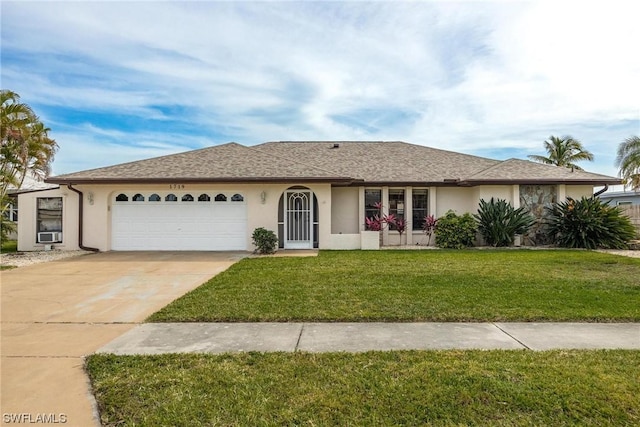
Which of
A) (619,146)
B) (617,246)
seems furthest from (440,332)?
(619,146)

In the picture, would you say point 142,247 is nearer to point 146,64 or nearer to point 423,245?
point 146,64

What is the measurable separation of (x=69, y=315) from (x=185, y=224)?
29.9ft

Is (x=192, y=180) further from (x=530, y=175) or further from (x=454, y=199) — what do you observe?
(x=530, y=175)

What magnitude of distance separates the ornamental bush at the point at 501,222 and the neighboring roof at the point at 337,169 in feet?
3.47

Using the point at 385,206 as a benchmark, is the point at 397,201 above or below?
above

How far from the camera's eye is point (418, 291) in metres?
7.58

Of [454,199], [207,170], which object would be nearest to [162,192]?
[207,170]

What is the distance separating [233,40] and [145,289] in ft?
25.8

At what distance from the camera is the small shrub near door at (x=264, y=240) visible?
46.1ft

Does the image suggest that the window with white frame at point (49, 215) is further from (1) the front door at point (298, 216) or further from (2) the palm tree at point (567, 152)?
(2) the palm tree at point (567, 152)

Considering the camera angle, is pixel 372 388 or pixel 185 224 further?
pixel 185 224

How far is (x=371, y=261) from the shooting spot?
38.6ft

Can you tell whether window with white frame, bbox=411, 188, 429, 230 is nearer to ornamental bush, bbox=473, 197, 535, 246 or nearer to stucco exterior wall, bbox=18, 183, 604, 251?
ornamental bush, bbox=473, 197, 535, 246

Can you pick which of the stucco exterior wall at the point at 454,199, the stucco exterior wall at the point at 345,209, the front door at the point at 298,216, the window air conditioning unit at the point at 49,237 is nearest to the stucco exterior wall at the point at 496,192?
the stucco exterior wall at the point at 454,199
